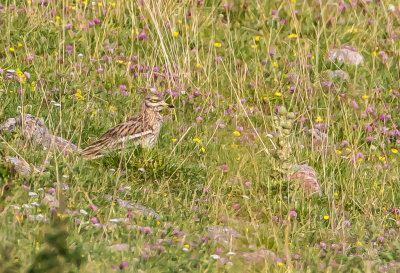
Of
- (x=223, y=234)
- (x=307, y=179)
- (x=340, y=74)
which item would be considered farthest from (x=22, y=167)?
(x=340, y=74)

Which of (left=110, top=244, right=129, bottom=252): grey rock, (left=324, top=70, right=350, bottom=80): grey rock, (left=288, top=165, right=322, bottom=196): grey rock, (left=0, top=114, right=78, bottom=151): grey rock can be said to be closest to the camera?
(left=110, top=244, right=129, bottom=252): grey rock

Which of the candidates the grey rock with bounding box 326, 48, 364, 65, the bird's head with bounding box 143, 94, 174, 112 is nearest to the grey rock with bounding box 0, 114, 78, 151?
the bird's head with bounding box 143, 94, 174, 112

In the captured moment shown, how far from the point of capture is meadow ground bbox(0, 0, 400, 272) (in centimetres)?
546

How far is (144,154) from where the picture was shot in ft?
23.3

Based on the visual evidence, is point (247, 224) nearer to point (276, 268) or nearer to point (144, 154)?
point (276, 268)

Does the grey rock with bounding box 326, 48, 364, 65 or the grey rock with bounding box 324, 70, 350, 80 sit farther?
the grey rock with bounding box 326, 48, 364, 65

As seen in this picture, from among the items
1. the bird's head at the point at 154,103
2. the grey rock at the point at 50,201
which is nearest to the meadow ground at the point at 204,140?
the grey rock at the point at 50,201

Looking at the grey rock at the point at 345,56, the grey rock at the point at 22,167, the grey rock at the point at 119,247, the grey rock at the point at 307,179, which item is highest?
the grey rock at the point at 119,247

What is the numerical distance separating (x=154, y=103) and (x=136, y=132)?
0.65 meters

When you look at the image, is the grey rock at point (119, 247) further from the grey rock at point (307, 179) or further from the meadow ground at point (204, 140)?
the grey rock at point (307, 179)

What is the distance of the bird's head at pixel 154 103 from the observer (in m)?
8.01

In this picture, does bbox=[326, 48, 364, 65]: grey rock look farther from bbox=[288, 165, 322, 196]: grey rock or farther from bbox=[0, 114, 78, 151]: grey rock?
bbox=[0, 114, 78, 151]: grey rock

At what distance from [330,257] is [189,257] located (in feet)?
3.93

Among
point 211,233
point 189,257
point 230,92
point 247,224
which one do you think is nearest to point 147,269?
point 189,257
